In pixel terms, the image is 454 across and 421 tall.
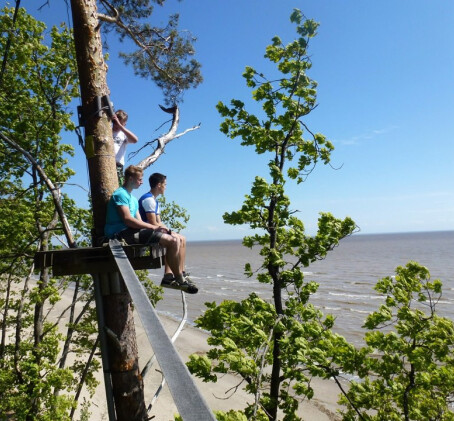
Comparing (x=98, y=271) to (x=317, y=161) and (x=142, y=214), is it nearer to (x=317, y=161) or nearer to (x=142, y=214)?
(x=142, y=214)

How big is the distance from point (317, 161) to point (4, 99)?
8.02 m

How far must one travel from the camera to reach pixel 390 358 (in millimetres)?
5191

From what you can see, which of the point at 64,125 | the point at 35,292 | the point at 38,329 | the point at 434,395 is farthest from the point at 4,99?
the point at 434,395

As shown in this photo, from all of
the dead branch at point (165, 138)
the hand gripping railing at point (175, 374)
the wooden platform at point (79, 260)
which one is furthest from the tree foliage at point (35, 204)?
the hand gripping railing at point (175, 374)

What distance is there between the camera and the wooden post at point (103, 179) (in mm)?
3512

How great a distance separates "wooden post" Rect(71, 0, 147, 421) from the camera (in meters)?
3.51

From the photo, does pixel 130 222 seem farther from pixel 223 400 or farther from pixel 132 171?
pixel 223 400

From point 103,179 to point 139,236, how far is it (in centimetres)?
76

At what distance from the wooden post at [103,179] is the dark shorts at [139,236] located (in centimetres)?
29

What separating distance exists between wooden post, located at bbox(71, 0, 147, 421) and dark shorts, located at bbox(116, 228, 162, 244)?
29 cm

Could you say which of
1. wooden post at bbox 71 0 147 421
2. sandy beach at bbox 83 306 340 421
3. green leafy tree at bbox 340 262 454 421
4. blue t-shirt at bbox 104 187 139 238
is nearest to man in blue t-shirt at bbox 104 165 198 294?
blue t-shirt at bbox 104 187 139 238

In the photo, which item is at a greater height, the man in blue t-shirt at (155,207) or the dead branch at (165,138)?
the dead branch at (165,138)

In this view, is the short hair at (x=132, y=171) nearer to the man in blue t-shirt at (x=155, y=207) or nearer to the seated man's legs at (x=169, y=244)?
the man in blue t-shirt at (x=155, y=207)

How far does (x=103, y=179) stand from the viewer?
398 centimetres
